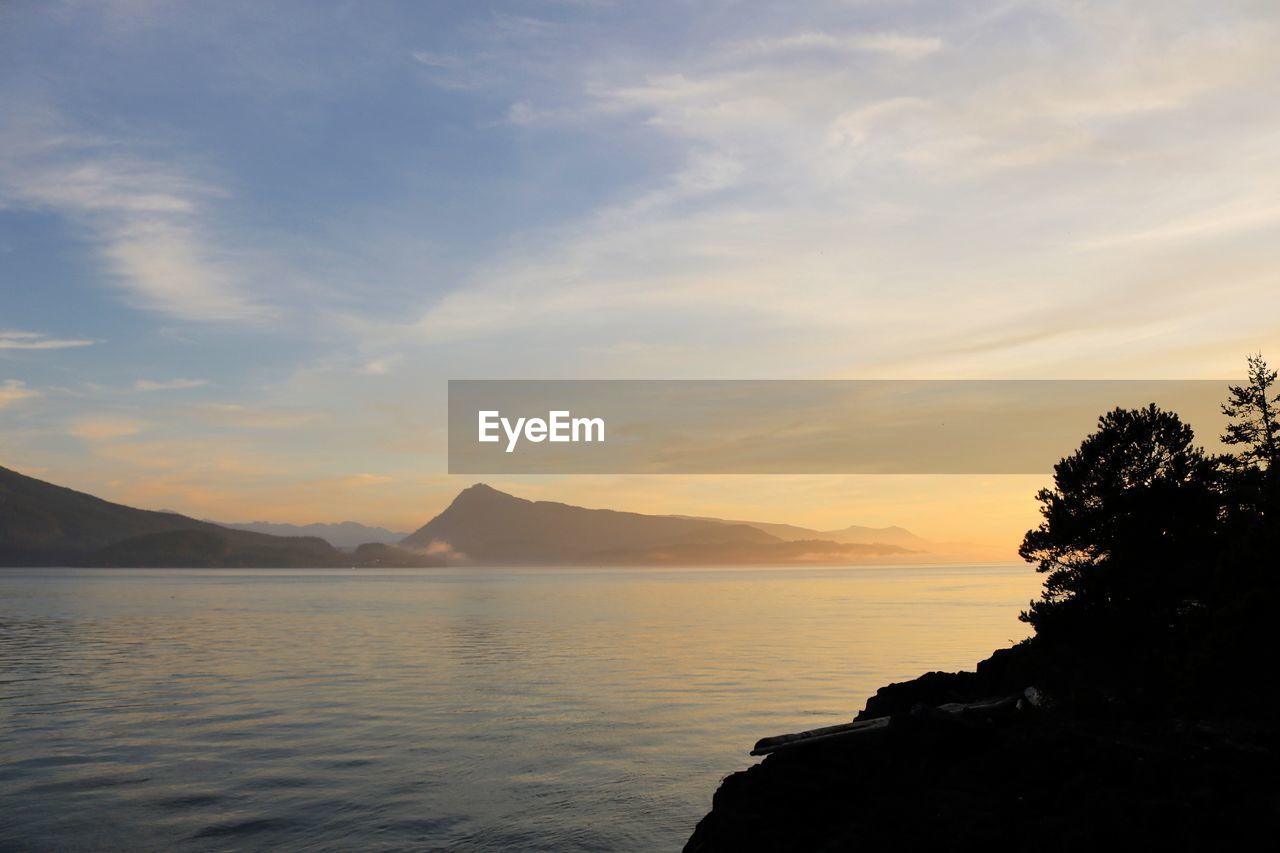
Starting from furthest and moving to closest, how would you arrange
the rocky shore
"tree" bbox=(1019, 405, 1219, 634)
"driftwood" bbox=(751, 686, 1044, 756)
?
"tree" bbox=(1019, 405, 1219, 634) < "driftwood" bbox=(751, 686, 1044, 756) < the rocky shore

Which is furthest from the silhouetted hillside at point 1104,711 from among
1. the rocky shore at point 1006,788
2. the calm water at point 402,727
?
the calm water at point 402,727

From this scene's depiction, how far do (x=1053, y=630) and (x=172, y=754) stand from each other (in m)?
31.5

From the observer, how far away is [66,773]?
24781 millimetres

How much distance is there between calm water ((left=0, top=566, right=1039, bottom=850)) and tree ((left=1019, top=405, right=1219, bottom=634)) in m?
10.6

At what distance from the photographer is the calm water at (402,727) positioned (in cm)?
2059

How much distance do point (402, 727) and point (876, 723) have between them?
19501 mm

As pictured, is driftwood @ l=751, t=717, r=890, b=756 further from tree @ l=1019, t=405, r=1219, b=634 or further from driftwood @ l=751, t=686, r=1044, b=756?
tree @ l=1019, t=405, r=1219, b=634

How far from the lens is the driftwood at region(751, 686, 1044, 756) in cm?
1934

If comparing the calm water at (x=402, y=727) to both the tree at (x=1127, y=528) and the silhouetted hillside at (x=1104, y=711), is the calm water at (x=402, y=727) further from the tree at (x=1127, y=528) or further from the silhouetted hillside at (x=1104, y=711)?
the tree at (x=1127, y=528)

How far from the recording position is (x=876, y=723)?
2112 cm

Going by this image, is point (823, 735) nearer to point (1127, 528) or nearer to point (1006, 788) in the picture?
point (1006, 788)

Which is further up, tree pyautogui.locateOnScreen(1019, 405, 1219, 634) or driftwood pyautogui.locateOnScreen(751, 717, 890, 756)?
tree pyautogui.locateOnScreen(1019, 405, 1219, 634)

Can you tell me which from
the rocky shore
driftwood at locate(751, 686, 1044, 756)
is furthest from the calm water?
the rocky shore

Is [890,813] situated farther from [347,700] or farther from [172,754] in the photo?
[347,700]
